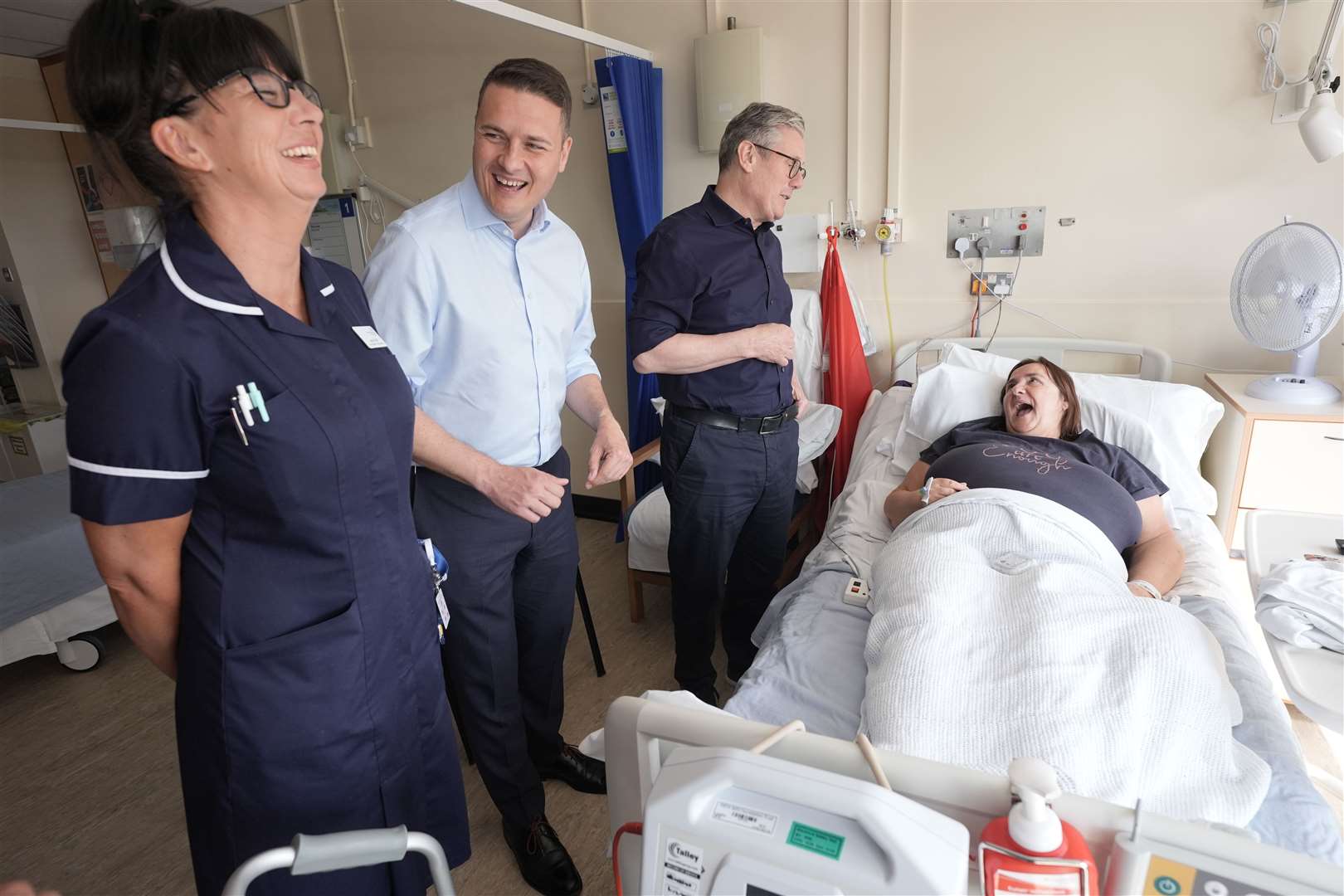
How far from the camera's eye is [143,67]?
86 centimetres

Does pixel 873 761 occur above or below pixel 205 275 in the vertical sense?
below

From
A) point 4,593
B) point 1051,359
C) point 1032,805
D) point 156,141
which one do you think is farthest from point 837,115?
point 4,593

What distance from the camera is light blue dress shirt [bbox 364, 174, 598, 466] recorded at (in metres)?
1.44

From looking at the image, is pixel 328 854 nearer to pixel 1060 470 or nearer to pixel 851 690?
pixel 851 690

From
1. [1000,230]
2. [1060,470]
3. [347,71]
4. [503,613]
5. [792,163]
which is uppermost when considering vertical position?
[347,71]

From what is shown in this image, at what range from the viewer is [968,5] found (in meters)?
2.55

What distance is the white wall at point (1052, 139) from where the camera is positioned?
2373mm

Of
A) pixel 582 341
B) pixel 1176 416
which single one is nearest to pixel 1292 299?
pixel 1176 416

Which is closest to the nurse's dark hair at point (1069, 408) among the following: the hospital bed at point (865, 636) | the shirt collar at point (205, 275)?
the hospital bed at point (865, 636)

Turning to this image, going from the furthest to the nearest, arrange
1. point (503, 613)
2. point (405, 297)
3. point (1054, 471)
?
point (1054, 471) → point (503, 613) → point (405, 297)

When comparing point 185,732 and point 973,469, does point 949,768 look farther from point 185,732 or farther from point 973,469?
point 973,469

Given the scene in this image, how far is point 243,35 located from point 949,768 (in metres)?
1.15

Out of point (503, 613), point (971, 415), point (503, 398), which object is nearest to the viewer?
point (503, 398)

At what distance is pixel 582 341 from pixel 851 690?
979 millimetres
